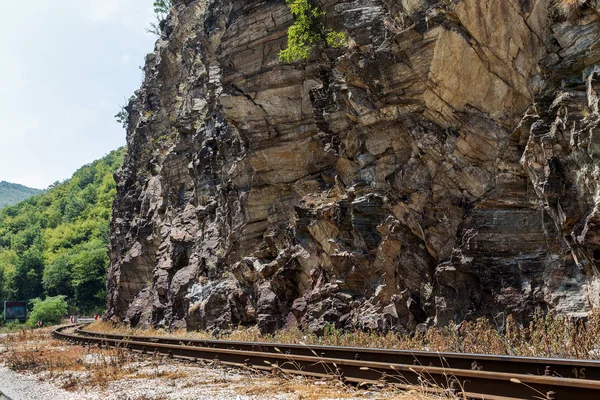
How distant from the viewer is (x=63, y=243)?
344 ft

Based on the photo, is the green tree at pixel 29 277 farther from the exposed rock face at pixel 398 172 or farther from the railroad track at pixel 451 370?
the railroad track at pixel 451 370

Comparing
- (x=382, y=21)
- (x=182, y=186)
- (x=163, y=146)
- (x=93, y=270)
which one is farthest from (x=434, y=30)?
(x=93, y=270)

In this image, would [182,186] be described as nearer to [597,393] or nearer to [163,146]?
[163,146]

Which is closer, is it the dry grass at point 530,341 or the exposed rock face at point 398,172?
the dry grass at point 530,341

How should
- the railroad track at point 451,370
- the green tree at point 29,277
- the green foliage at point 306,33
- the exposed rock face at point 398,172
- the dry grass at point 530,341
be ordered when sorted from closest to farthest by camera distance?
the railroad track at point 451,370 < the dry grass at point 530,341 < the exposed rock face at point 398,172 < the green foliage at point 306,33 < the green tree at point 29,277

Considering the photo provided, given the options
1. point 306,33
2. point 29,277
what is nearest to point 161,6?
point 306,33

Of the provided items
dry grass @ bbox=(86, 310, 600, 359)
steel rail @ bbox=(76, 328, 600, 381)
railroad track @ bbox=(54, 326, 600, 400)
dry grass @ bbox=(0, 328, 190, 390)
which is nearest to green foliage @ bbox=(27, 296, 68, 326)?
dry grass @ bbox=(0, 328, 190, 390)

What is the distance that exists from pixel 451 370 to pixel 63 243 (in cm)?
11254

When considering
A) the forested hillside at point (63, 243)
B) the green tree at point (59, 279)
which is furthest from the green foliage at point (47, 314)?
the green tree at point (59, 279)

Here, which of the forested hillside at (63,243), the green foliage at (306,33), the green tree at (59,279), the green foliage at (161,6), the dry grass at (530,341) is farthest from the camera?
the green tree at (59,279)

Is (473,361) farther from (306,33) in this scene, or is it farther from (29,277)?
(29,277)

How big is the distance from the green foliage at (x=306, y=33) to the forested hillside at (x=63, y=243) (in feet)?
191

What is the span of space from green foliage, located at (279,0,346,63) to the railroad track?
1274 centimetres

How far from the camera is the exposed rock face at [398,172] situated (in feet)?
34.7
